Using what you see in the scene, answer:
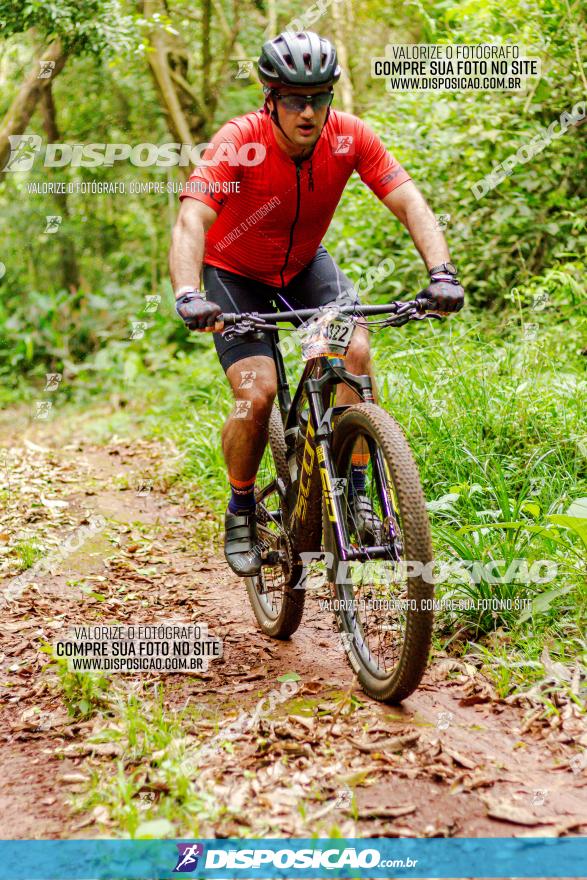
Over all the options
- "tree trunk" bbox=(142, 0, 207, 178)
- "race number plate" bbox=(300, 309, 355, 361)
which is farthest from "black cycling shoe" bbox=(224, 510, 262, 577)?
"tree trunk" bbox=(142, 0, 207, 178)

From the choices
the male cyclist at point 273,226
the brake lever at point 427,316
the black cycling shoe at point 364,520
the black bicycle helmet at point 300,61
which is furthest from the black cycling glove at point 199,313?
the black bicycle helmet at point 300,61

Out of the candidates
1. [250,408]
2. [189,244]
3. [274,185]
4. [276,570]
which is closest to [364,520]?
[250,408]

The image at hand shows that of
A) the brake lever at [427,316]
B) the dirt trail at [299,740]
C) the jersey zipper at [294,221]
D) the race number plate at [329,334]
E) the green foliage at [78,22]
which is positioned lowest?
the dirt trail at [299,740]

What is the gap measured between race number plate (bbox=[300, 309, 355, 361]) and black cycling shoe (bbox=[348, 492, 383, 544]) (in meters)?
0.58

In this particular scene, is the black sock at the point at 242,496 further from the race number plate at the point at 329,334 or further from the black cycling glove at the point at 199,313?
the black cycling glove at the point at 199,313

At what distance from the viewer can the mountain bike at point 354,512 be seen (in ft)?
9.52

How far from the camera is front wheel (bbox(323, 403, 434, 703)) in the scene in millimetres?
2865

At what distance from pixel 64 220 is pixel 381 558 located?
501 inches

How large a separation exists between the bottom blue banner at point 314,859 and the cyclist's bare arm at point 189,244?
2.17 m

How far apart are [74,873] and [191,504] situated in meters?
4.36

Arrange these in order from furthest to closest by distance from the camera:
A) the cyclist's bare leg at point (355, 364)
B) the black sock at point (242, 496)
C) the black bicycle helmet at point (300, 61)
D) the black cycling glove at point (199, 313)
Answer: the black sock at point (242, 496), the cyclist's bare leg at point (355, 364), the black bicycle helmet at point (300, 61), the black cycling glove at point (199, 313)

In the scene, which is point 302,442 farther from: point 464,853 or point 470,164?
point 470,164

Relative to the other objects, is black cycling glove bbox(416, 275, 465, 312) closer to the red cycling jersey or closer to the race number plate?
the race number plate

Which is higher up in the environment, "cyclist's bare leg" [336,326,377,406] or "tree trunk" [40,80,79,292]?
"tree trunk" [40,80,79,292]
